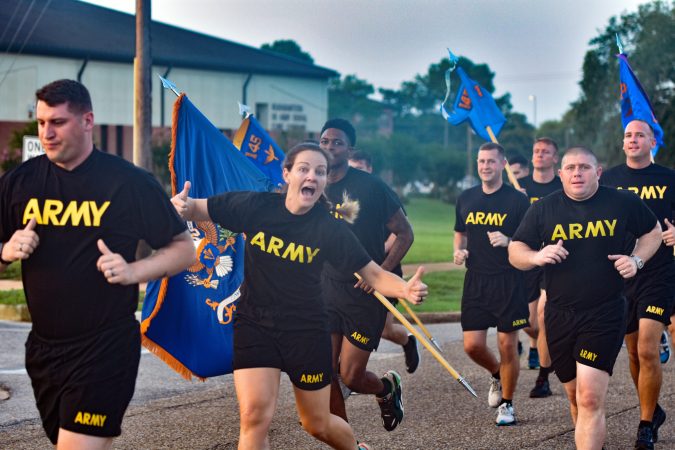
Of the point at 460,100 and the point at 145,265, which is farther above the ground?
the point at 460,100

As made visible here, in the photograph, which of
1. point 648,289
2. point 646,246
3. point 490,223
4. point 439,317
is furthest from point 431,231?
point 646,246

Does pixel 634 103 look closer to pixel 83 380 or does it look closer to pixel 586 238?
pixel 586 238

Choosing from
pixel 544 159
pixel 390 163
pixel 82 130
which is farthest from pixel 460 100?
pixel 390 163

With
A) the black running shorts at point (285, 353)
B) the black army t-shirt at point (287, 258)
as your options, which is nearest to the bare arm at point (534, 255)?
the black army t-shirt at point (287, 258)

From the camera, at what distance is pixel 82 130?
4500 mm

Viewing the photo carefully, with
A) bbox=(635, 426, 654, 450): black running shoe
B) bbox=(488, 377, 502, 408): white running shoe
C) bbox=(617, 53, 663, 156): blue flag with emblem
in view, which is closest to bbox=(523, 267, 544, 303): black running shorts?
bbox=(617, 53, 663, 156): blue flag with emblem

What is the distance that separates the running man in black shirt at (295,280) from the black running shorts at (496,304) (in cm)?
312

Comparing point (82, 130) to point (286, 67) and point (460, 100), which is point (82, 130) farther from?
point (286, 67)

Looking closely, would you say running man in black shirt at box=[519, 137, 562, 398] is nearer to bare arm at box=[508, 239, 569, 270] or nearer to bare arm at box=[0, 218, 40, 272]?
bare arm at box=[508, 239, 569, 270]

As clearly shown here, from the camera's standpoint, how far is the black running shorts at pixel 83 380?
14.6ft

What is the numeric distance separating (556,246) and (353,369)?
2.04 metres

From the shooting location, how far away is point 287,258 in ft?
18.9

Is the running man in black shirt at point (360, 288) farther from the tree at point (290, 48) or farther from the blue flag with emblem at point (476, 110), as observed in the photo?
the tree at point (290, 48)

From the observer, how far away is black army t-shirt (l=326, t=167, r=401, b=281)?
309 inches
